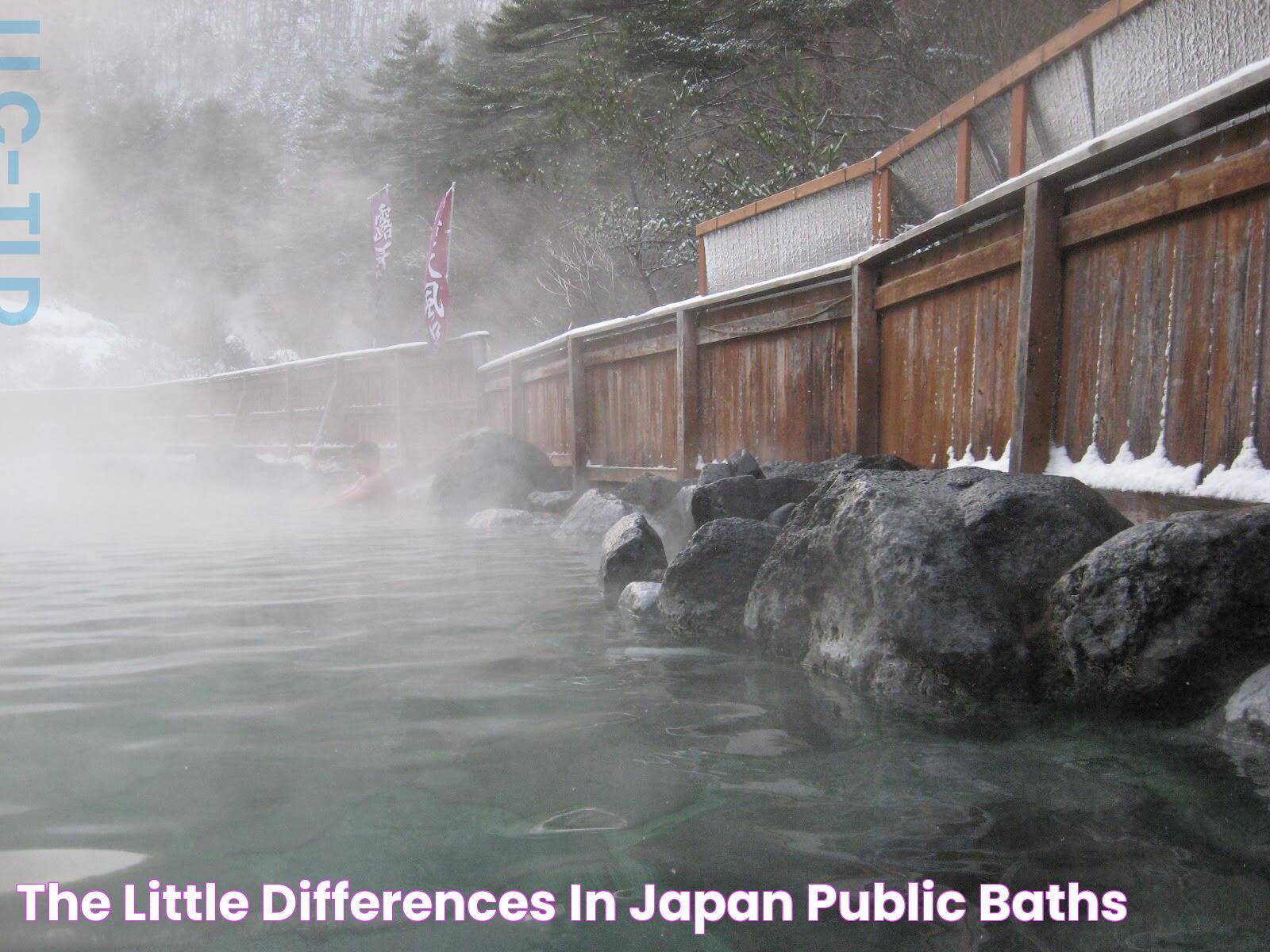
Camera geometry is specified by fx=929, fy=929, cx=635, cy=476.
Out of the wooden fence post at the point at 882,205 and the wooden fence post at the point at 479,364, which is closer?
the wooden fence post at the point at 882,205

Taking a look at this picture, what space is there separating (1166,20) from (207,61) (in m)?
123

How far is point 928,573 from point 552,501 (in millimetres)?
6524

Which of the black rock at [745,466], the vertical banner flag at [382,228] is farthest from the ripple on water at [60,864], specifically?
the vertical banner flag at [382,228]

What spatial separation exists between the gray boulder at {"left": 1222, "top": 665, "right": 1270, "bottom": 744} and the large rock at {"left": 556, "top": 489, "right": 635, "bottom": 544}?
504cm

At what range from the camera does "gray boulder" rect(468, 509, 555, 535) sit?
825 centimetres

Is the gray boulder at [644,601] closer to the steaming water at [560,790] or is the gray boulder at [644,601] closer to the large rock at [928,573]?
the steaming water at [560,790]

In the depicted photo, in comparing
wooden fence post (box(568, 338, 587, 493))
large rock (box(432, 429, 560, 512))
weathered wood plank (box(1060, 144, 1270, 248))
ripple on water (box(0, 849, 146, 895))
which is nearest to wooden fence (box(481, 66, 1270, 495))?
weathered wood plank (box(1060, 144, 1270, 248))

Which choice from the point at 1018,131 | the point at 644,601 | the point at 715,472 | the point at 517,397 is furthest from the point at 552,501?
the point at 1018,131

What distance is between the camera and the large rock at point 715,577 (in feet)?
12.9

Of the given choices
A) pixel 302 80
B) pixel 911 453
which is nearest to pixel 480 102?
pixel 911 453

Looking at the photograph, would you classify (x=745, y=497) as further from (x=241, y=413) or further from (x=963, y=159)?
(x=241, y=413)

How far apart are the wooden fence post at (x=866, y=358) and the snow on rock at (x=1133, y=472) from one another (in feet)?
6.06

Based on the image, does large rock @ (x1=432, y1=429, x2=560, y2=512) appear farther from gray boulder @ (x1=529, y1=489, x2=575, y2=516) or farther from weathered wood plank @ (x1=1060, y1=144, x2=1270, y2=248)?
weathered wood plank @ (x1=1060, y1=144, x2=1270, y2=248)

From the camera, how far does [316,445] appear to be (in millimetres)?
16672
